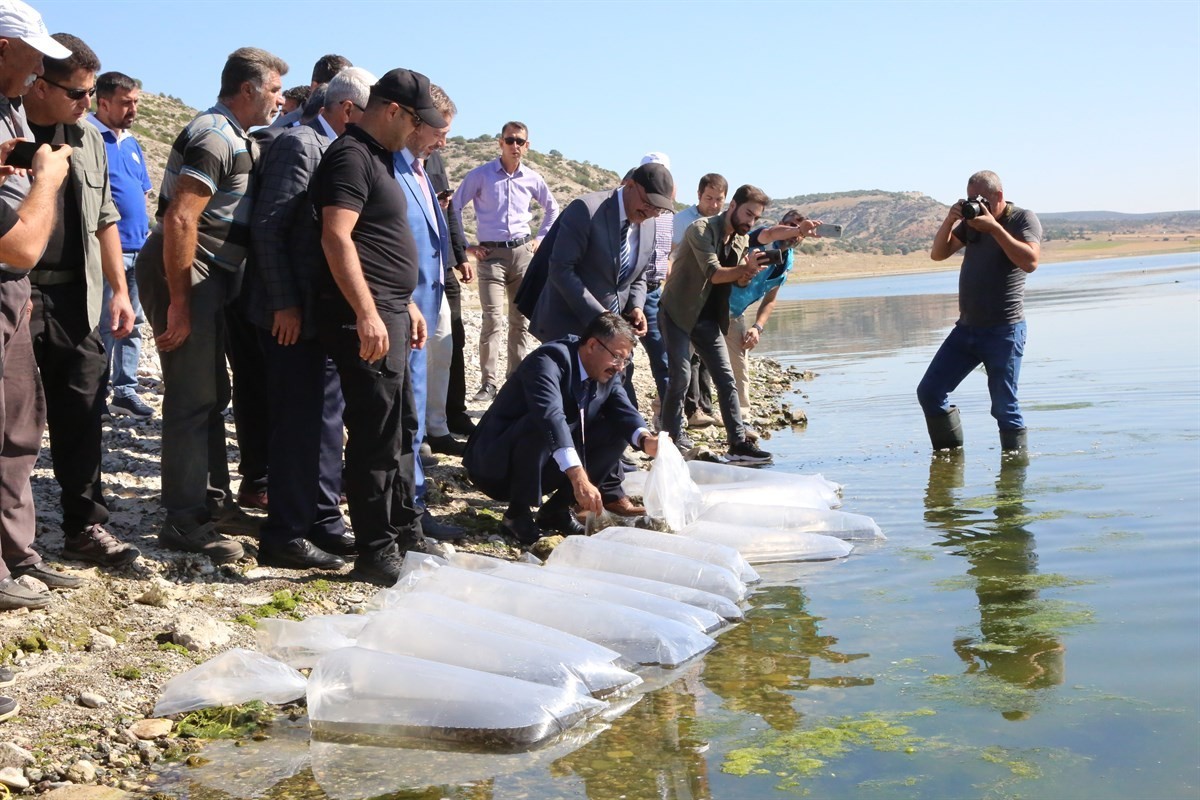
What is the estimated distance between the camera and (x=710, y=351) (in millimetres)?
8094

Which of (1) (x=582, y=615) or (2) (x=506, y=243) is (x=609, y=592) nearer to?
(1) (x=582, y=615)

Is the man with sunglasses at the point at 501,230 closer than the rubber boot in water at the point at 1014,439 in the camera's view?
No

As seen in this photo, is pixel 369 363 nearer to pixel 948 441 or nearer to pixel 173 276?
pixel 173 276

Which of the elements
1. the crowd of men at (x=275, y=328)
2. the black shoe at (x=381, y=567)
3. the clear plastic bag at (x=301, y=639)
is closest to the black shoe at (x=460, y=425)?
the crowd of men at (x=275, y=328)

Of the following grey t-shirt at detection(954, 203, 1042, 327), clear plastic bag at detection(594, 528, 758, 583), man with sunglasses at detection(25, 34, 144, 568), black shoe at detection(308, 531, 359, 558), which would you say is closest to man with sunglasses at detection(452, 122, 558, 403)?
grey t-shirt at detection(954, 203, 1042, 327)

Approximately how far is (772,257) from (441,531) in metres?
3.58

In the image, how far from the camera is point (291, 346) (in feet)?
16.0

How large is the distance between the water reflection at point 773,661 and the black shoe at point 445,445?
8.78ft

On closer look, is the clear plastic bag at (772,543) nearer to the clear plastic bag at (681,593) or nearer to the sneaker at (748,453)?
the clear plastic bag at (681,593)

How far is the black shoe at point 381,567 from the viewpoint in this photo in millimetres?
4887

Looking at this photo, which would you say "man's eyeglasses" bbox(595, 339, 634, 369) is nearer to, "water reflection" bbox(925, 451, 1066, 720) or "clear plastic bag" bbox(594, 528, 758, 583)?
"clear plastic bag" bbox(594, 528, 758, 583)

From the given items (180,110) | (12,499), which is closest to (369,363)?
(12,499)

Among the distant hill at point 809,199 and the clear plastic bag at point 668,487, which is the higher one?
the distant hill at point 809,199

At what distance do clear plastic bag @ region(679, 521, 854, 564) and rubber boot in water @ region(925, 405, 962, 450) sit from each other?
9.15ft
